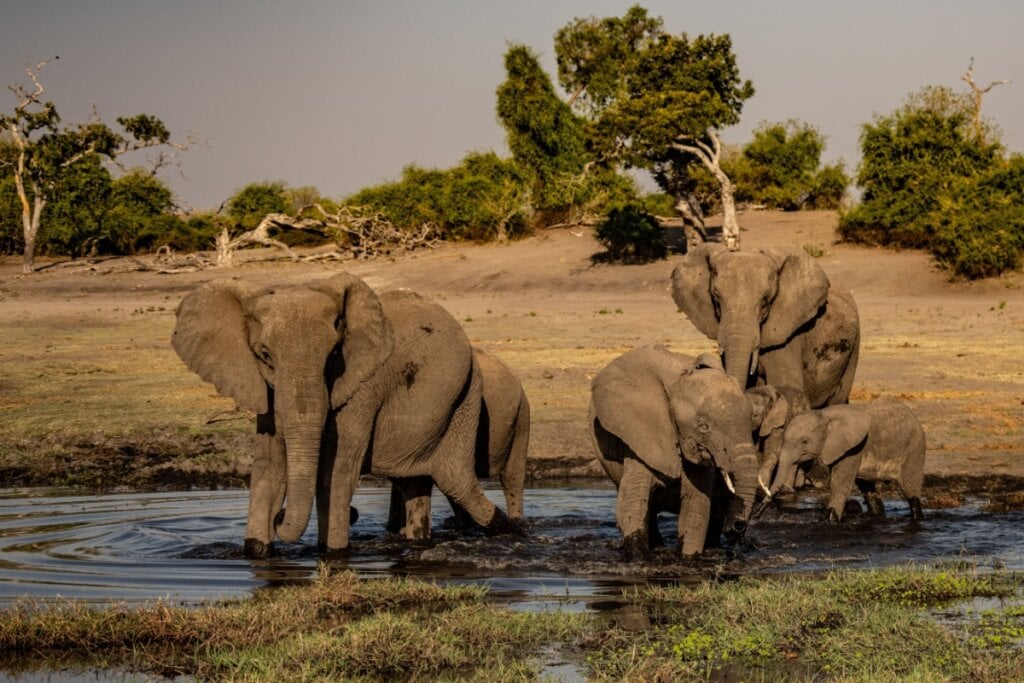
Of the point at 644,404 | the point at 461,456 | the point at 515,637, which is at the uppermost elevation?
the point at 644,404

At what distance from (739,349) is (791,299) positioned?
979 millimetres

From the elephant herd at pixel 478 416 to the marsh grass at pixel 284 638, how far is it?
1.68 m

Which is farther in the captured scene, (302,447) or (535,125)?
(535,125)

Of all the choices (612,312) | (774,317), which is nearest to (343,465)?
(774,317)

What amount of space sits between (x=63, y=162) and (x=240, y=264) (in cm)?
834

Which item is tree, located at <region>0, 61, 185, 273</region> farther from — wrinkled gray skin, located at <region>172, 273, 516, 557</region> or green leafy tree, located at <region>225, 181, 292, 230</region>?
wrinkled gray skin, located at <region>172, 273, 516, 557</region>

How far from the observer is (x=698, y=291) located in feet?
43.8

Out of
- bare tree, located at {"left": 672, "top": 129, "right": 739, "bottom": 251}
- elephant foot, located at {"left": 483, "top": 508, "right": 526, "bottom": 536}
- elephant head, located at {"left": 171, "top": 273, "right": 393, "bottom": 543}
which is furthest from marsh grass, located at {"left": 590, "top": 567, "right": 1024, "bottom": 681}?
bare tree, located at {"left": 672, "top": 129, "right": 739, "bottom": 251}

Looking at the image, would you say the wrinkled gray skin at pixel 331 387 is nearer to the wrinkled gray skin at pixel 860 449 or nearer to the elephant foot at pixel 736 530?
the elephant foot at pixel 736 530

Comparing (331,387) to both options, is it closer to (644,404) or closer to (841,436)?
(644,404)

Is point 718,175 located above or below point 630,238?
above

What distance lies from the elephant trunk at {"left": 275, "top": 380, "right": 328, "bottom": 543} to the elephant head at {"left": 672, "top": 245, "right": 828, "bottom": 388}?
3.94 metres

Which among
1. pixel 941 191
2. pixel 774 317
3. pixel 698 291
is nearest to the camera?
pixel 774 317

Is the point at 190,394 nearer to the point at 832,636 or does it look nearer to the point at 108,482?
the point at 108,482
